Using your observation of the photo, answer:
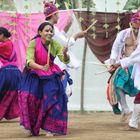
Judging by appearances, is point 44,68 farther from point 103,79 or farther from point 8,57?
point 103,79

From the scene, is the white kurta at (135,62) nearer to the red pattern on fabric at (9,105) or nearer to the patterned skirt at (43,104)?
the patterned skirt at (43,104)

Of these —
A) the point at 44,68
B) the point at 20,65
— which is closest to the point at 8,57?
the point at 20,65

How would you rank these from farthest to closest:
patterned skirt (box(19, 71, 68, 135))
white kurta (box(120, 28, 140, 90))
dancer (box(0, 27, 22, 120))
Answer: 1. dancer (box(0, 27, 22, 120))
2. white kurta (box(120, 28, 140, 90))
3. patterned skirt (box(19, 71, 68, 135))

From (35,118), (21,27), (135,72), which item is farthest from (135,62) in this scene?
(21,27)

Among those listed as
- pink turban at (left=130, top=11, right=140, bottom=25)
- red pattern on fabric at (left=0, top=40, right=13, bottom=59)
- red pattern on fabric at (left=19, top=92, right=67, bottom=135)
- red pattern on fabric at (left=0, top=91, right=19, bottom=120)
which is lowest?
red pattern on fabric at (left=0, top=91, right=19, bottom=120)

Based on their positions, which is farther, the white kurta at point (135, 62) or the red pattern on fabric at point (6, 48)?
the red pattern on fabric at point (6, 48)


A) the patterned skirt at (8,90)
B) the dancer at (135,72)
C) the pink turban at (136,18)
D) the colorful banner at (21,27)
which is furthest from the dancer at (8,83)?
the dancer at (135,72)

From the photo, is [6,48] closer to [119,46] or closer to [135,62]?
[119,46]

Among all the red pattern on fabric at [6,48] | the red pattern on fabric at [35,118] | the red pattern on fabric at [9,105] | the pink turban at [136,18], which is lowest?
the red pattern on fabric at [9,105]

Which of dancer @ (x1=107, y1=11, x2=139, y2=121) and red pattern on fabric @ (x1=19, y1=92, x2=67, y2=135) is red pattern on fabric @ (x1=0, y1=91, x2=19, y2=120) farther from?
red pattern on fabric @ (x1=19, y1=92, x2=67, y2=135)

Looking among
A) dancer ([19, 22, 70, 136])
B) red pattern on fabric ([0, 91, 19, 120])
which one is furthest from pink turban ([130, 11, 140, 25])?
red pattern on fabric ([0, 91, 19, 120])

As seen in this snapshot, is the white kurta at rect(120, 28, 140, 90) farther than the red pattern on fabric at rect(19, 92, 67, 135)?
Yes

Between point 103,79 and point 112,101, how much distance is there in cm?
245

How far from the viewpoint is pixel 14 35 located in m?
11.0
